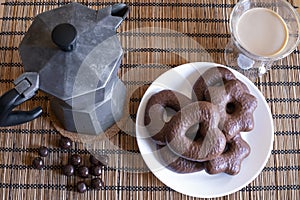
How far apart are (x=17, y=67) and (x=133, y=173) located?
14.5 inches

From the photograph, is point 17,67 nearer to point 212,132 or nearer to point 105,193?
point 105,193

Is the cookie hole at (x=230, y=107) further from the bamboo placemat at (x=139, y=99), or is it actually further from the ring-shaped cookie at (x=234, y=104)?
the bamboo placemat at (x=139, y=99)

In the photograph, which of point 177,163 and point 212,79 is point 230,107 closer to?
point 212,79

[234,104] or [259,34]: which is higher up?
[259,34]

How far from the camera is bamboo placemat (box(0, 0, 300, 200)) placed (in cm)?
88

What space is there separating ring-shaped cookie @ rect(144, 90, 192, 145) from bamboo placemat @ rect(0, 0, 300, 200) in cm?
7

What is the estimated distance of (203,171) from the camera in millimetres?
860

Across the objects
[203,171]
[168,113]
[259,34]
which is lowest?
[203,171]

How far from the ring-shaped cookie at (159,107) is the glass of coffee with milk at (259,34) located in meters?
0.18

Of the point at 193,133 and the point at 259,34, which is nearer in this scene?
the point at 193,133

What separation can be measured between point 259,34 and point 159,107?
0.30 meters

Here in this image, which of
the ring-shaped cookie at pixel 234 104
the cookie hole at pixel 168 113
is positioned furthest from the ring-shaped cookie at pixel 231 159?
the cookie hole at pixel 168 113

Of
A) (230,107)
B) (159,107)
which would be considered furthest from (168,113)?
(230,107)

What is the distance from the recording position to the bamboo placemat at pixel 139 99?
A: 2.89 ft
